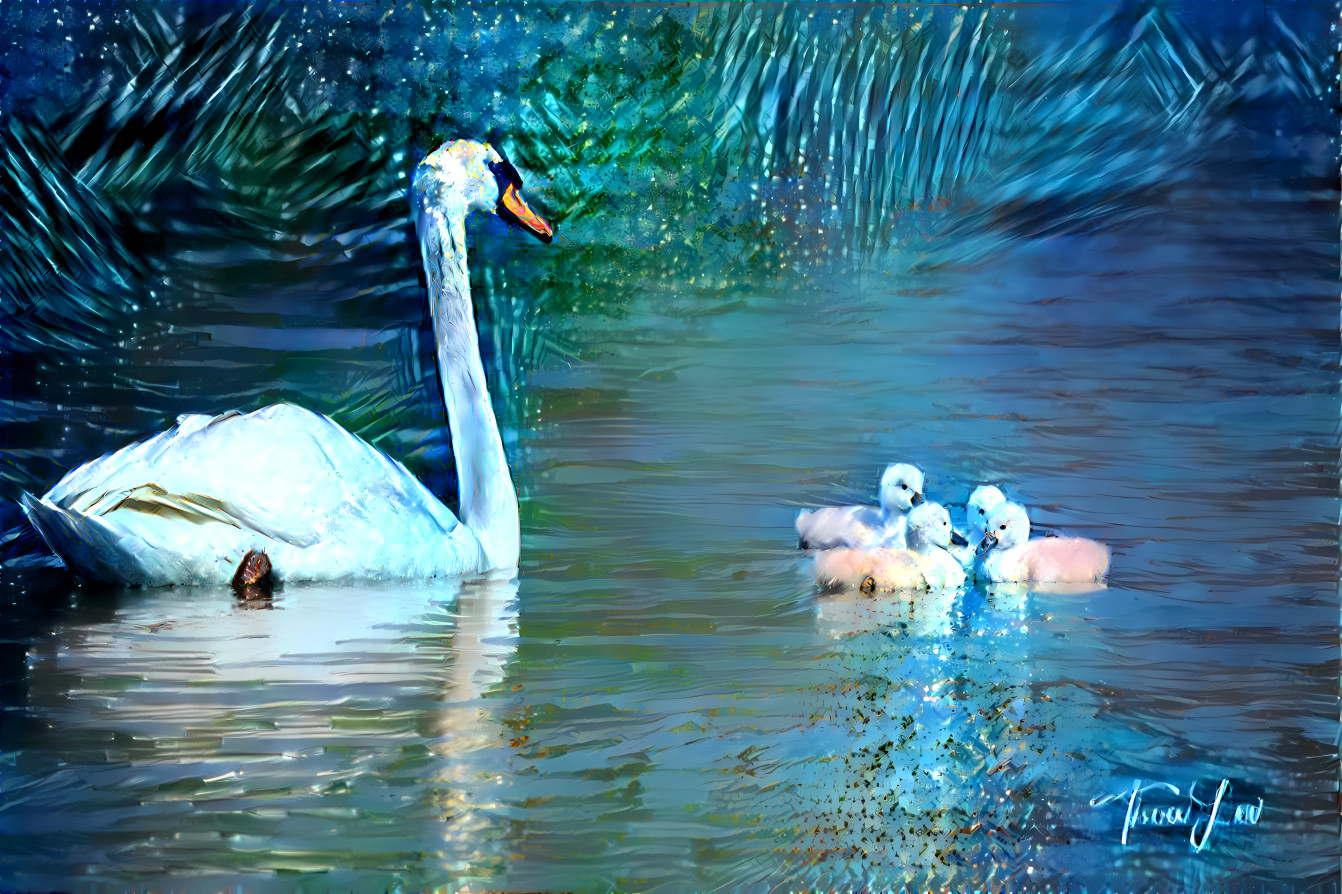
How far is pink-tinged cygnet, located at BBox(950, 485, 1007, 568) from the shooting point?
3.39 meters

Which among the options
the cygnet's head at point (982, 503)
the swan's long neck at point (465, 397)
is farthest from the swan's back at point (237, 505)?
the cygnet's head at point (982, 503)

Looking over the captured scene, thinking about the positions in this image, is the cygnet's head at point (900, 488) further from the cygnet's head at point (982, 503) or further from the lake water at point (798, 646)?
the cygnet's head at point (982, 503)

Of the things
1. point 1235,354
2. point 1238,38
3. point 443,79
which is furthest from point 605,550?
point 1238,38

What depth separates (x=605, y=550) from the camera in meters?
3.40

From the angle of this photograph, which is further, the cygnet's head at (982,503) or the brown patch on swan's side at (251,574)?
the cygnet's head at (982,503)

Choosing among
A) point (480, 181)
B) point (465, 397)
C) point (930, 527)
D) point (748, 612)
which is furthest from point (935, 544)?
point (480, 181)

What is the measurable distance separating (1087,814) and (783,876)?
61 cm

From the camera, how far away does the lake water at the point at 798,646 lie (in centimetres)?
216

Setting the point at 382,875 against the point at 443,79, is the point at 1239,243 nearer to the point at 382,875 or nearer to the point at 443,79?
the point at 443,79

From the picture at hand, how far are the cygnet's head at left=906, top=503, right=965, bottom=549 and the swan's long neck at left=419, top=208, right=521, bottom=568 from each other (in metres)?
1.12

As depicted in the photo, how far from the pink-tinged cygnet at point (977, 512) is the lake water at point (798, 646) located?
0.05 metres
